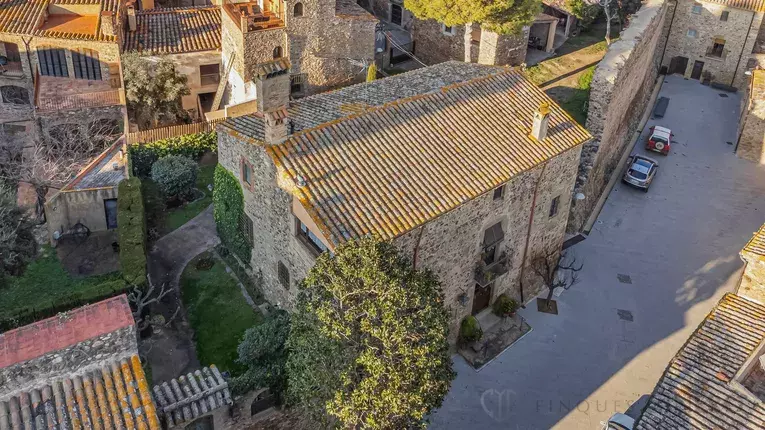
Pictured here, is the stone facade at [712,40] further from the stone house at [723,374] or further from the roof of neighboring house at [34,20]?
the roof of neighboring house at [34,20]

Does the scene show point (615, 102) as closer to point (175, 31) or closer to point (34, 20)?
point (175, 31)

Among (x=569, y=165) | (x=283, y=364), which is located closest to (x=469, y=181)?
(x=569, y=165)

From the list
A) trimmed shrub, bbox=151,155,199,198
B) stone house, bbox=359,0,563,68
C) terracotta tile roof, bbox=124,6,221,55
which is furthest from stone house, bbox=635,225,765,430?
terracotta tile roof, bbox=124,6,221,55

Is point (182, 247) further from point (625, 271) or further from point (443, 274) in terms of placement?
point (625, 271)

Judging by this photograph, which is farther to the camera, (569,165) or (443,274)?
(569,165)

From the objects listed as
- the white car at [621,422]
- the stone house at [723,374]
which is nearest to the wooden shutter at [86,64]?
the white car at [621,422]

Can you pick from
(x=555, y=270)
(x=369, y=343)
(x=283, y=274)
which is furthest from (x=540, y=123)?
(x=369, y=343)
